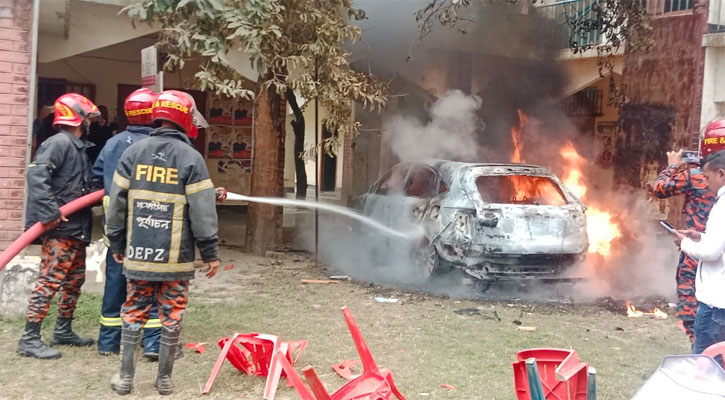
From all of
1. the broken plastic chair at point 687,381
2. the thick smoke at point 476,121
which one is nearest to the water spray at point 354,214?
the thick smoke at point 476,121

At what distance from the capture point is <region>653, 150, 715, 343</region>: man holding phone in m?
4.37

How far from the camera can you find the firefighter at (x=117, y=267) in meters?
4.65

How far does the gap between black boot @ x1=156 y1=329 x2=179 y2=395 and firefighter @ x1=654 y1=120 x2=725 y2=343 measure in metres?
3.45

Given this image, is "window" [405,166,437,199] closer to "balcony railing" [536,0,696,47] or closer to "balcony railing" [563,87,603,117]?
"balcony railing" [536,0,696,47]

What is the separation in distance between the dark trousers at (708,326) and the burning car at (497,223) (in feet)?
10.4

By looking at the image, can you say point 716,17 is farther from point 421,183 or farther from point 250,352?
point 250,352

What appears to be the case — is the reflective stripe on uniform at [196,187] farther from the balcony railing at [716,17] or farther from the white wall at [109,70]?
the white wall at [109,70]

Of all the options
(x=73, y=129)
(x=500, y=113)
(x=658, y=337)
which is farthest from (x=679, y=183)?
(x=500, y=113)

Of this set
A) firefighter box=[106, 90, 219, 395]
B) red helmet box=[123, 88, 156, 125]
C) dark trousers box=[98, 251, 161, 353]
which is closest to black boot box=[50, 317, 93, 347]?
dark trousers box=[98, 251, 161, 353]

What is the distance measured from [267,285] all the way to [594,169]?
876 cm

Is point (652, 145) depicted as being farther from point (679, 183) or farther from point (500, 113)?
point (679, 183)

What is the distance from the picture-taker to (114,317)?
472 cm

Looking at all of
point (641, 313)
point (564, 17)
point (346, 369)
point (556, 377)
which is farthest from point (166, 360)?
point (564, 17)

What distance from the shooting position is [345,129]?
8414mm
